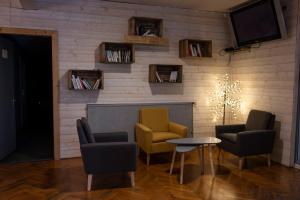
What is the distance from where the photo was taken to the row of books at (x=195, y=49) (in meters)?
5.20


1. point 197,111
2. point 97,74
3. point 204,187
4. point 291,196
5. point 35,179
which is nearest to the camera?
point 291,196

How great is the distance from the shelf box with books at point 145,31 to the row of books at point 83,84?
93 cm

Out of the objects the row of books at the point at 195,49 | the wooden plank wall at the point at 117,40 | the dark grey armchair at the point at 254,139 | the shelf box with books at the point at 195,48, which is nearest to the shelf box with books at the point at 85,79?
the wooden plank wall at the point at 117,40

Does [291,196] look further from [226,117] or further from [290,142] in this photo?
[226,117]

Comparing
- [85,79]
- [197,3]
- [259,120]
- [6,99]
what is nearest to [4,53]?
[6,99]

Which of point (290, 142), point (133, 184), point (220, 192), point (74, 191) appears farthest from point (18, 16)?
point (290, 142)

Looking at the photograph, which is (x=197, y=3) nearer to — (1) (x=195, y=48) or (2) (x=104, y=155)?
(1) (x=195, y=48)

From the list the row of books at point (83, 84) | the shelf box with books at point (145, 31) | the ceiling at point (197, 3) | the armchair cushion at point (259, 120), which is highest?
the ceiling at point (197, 3)

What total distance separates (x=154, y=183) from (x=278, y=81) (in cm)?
263

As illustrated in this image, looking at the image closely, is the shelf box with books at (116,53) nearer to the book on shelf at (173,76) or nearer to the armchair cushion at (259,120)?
the book on shelf at (173,76)

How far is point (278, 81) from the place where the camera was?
4.50 m

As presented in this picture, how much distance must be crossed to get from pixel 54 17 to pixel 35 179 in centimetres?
258

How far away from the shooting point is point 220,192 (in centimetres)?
334

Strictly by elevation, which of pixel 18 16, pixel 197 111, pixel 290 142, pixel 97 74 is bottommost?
pixel 290 142
